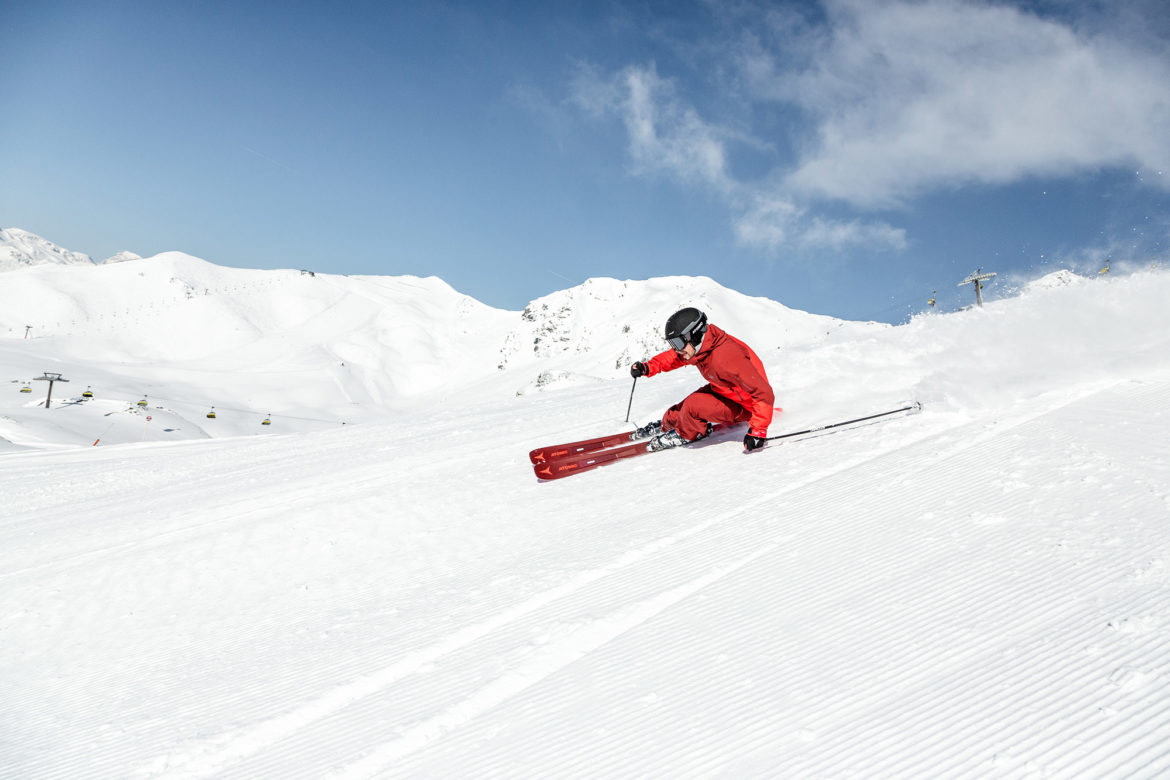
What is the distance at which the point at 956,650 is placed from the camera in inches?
105

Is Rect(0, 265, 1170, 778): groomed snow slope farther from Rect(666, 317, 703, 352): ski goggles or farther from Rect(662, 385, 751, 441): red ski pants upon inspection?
Rect(666, 317, 703, 352): ski goggles

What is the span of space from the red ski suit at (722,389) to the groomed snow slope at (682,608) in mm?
362

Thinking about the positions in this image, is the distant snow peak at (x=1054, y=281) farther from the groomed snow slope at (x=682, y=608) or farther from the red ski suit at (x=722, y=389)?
the red ski suit at (x=722, y=389)

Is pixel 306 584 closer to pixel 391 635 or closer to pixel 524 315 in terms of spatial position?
pixel 391 635

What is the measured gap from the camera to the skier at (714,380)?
6.14 meters

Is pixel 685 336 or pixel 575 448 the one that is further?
pixel 575 448

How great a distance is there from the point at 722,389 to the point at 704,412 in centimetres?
35

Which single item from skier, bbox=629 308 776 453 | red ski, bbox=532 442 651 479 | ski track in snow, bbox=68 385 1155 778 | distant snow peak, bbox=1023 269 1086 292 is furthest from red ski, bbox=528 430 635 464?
distant snow peak, bbox=1023 269 1086 292

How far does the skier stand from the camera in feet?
20.1

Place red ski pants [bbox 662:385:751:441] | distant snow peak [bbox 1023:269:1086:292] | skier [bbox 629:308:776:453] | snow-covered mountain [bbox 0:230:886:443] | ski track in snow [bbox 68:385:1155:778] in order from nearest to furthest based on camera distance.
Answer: ski track in snow [bbox 68:385:1155:778], skier [bbox 629:308:776:453], red ski pants [bbox 662:385:751:441], distant snow peak [bbox 1023:269:1086:292], snow-covered mountain [bbox 0:230:886:443]

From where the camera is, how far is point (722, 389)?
677 centimetres

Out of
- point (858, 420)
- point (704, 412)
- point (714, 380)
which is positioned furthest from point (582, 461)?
point (858, 420)

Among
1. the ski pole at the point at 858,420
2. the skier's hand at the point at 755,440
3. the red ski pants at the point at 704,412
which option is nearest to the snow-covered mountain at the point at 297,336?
the red ski pants at the point at 704,412

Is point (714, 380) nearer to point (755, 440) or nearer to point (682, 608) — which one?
point (755, 440)
